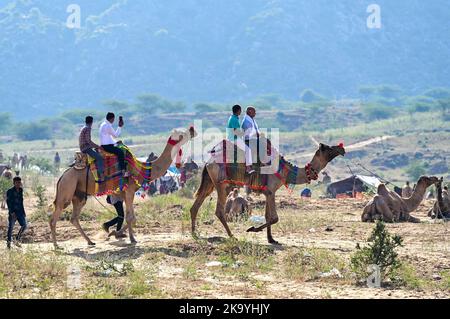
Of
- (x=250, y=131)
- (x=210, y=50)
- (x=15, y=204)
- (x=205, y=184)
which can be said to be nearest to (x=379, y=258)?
(x=250, y=131)

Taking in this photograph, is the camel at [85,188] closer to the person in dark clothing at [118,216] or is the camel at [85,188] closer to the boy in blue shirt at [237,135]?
the person in dark clothing at [118,216]

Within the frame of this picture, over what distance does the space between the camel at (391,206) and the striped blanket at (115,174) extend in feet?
Result: 19.7

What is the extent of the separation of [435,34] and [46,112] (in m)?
75.7

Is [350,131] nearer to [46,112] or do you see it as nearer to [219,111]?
[219,111]

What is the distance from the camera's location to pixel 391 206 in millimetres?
20594

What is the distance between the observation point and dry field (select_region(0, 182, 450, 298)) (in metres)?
11.6

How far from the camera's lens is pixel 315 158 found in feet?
54.7

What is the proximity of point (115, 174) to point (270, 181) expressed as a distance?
8.50 ft

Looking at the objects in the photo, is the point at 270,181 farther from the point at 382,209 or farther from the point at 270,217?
the point at 382,209

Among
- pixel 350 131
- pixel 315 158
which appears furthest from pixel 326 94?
pixel 315 158

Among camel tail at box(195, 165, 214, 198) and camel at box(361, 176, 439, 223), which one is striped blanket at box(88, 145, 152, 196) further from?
camel at box(361, 176, 439, 223)

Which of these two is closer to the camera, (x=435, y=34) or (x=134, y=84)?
(x=134, y=84)

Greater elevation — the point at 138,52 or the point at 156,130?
the point at 138,52
